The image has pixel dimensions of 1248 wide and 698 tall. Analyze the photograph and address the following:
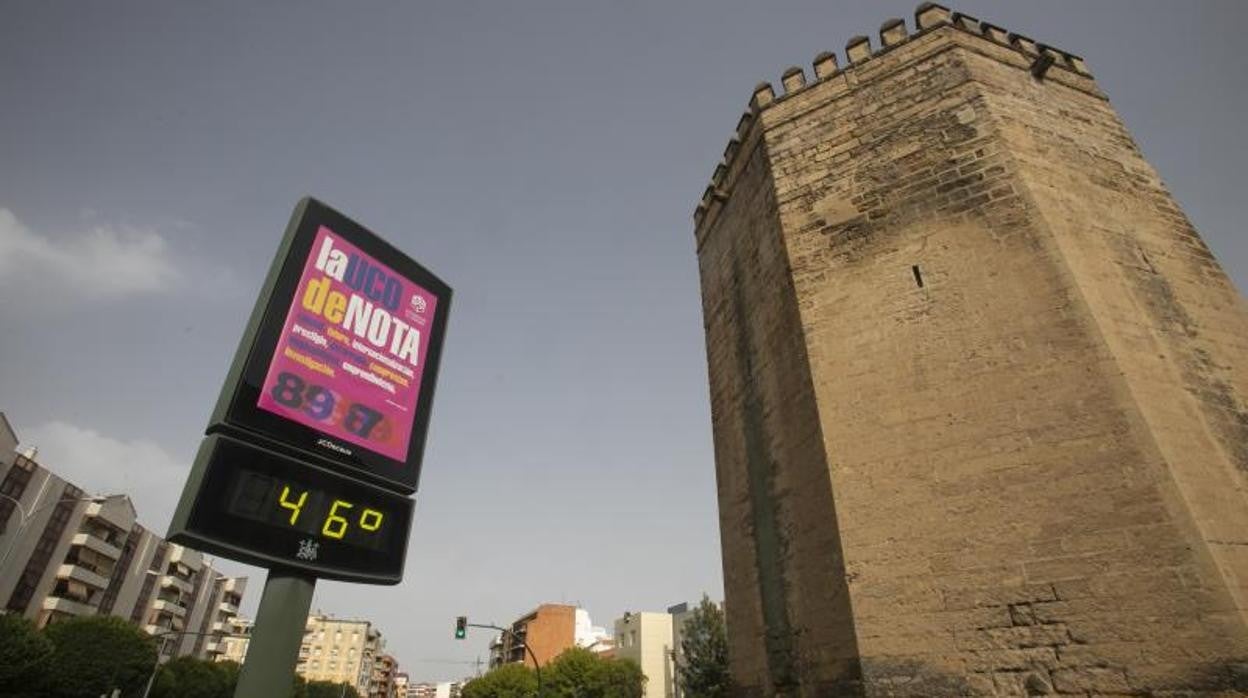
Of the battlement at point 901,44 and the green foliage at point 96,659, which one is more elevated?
the battlement at point 901,44

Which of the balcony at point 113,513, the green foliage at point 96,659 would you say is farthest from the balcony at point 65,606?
the green foliage at point 96,659

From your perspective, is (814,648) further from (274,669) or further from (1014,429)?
(274,669)

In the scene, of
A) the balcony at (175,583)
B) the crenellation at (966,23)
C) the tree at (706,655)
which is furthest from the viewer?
the balcony at (175,583)

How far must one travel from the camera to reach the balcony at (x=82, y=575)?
36781mm

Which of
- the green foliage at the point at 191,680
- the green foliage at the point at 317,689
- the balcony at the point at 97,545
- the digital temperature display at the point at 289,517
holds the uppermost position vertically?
the balcony at the point at 97,545

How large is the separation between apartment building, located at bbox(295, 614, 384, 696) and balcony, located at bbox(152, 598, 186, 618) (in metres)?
28.8

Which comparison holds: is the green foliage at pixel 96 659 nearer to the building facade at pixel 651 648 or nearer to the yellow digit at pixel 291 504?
the yellow digit at pixel 291 504

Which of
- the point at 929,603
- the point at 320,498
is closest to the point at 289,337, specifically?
the point at 320,498

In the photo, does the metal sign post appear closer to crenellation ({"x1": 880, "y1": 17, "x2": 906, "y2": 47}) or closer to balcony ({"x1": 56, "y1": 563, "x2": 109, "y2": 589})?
crenellation ({"x1": 880, "y1": 17, "x2": 906, "y2": 47})

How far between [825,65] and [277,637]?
32.9 feet

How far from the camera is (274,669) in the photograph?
4.32 meters

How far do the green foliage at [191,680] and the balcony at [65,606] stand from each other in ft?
19.3

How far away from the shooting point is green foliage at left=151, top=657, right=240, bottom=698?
3212cm

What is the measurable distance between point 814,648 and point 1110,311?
470 centimetres
